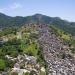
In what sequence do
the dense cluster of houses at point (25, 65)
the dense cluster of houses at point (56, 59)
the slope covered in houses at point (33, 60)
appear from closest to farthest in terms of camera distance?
the dense cluster of houses at point (25, 65)
the slope covered in houses at point (33, 60)
the dense cluster of houses at point (56, 59)

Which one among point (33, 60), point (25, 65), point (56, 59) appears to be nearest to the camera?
point (25, 65)

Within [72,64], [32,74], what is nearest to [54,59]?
[72,64]

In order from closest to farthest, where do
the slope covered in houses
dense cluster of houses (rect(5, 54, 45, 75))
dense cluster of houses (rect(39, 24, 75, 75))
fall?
dense cluster of houses (rect(5, 54, 45, 75)), the slope covered in houses, dense cluster of houses (rect(39, 24, 75, 75))

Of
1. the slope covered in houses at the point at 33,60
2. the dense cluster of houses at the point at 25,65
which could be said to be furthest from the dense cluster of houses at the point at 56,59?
the dense cluster of houses at the point at 25,65

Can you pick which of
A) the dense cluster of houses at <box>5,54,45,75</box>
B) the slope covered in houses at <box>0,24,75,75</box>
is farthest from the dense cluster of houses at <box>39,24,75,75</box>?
the dense cluster of houses at <box>5,54,45,75</box>

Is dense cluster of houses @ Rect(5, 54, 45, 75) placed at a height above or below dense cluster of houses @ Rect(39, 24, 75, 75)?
above

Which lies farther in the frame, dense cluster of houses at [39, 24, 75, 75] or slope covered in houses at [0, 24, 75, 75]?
dense cluster of houses at [39, 24, 75, 75]

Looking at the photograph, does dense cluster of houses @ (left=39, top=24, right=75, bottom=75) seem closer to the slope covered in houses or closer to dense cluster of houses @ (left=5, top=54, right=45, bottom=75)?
the slope covered in houses

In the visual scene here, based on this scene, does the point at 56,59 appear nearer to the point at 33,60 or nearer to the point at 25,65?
the point at 33,60

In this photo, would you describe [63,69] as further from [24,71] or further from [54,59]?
[24,71]

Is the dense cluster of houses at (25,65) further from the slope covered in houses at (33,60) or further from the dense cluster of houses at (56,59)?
the dense cluster of houses at (56,59)

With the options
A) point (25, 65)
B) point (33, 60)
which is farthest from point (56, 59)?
point (25, 65)
